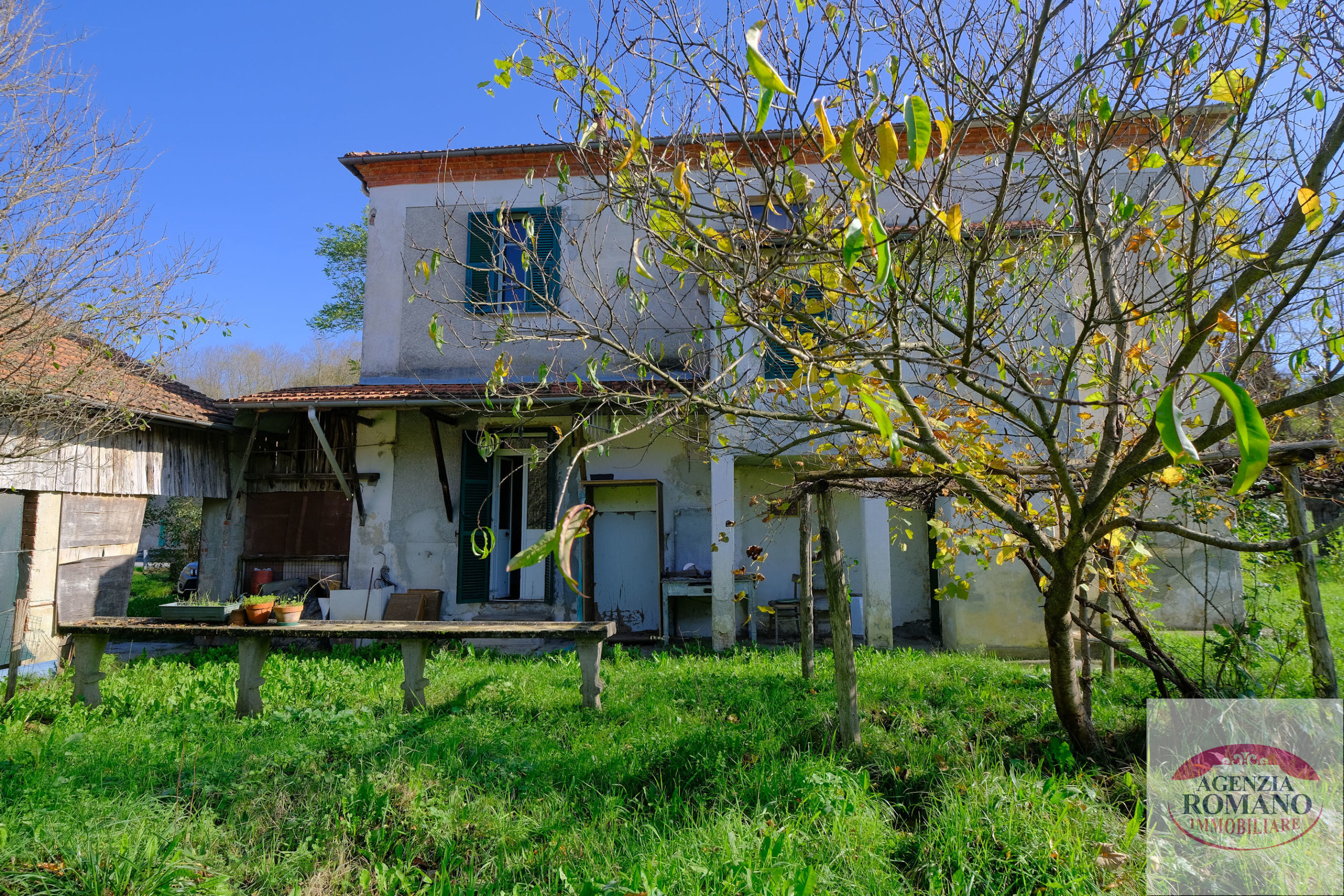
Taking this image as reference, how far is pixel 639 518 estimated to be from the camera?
973 centimetres

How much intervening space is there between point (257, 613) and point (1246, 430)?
6782 mm

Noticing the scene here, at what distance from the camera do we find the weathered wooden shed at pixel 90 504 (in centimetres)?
704

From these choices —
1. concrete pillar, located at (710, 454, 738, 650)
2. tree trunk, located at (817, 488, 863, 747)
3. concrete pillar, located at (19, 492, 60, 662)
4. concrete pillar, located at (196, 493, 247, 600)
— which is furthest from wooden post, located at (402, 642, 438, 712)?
concrete pillar, located at (196, 493, 247, 600)

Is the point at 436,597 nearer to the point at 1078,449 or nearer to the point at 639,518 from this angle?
the point at 639,518

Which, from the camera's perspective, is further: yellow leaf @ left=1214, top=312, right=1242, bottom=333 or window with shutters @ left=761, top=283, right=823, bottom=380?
window with shutters @ left=761, top=283, right=823, bottom=380

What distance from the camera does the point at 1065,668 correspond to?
155 inches

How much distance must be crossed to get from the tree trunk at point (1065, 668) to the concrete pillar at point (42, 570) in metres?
8.61

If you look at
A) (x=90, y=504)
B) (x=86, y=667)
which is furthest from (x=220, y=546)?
(x=86, y=667)

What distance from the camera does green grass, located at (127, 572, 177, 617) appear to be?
10.8 m

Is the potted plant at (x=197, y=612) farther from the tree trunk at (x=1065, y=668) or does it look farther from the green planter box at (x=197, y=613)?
the tree trunk at (x=1065, y=668)

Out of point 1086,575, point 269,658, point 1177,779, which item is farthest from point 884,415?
point 269,658

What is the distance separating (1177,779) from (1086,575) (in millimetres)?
1219

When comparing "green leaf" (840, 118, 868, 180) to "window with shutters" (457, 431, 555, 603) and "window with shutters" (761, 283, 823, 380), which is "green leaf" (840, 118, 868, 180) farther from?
"window with shutters" (457, 431, 555, 603)

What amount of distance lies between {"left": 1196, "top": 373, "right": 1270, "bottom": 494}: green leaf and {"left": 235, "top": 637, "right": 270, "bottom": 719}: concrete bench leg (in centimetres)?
633
